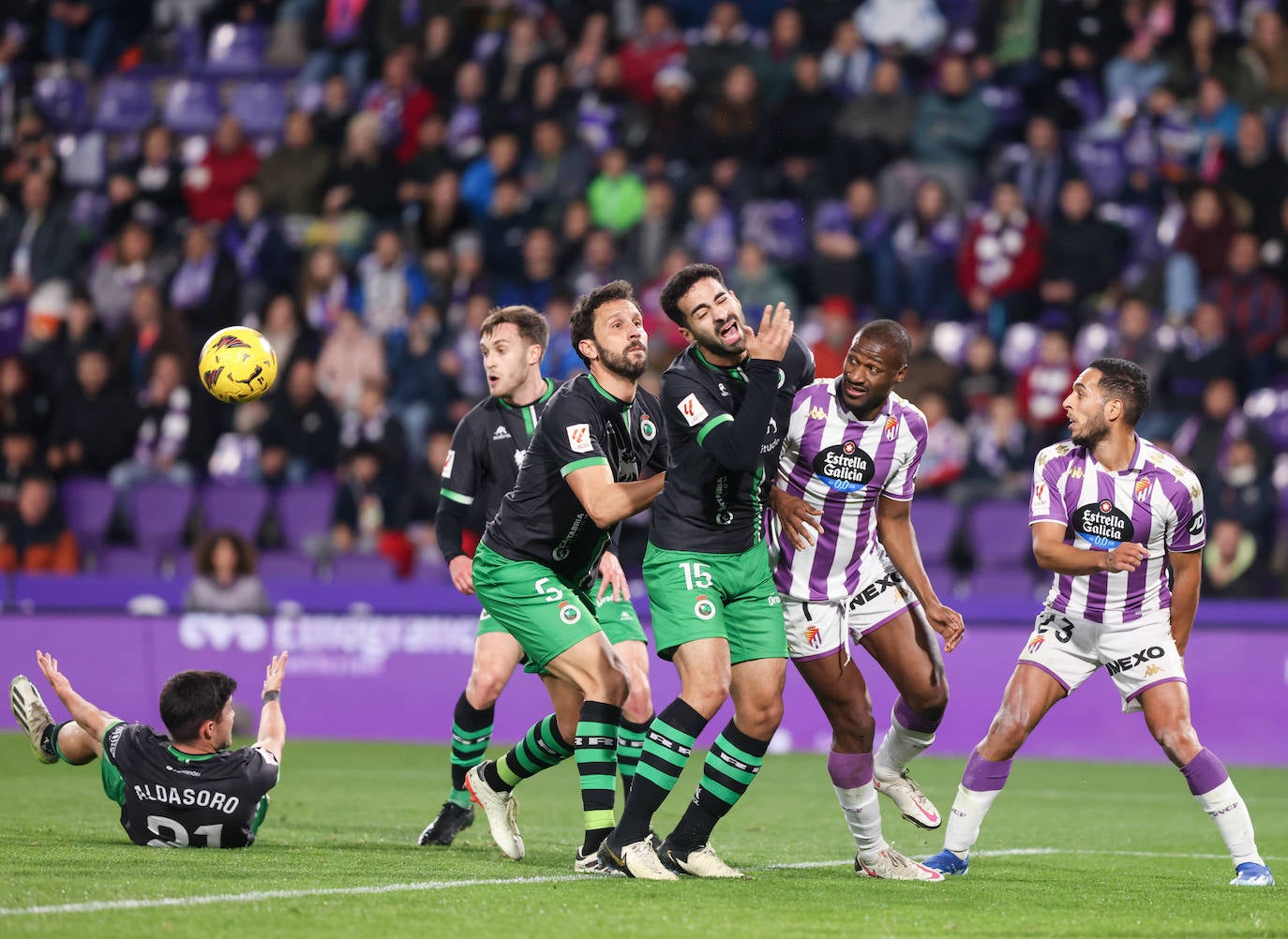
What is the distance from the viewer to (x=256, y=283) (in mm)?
19234

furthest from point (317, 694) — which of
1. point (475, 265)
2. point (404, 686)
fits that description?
point (475, 265)

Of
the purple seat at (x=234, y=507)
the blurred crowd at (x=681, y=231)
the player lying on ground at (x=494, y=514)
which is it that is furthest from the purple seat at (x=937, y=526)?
the player lying on ground at (x=494, y=514)

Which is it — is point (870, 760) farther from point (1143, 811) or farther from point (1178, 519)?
point (1143, 811)

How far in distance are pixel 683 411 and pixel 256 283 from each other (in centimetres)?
1305

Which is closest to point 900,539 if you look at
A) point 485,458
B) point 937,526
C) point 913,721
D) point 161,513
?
point 913,721

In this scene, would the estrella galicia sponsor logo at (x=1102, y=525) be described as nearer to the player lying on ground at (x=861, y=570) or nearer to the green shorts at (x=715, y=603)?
the player lying on ground at (x=861, y=570)

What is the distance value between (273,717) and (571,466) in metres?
1.94

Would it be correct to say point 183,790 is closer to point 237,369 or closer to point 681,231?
point 237,369

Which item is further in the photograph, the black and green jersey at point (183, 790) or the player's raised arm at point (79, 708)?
the player's raised arm at point (79, 708)

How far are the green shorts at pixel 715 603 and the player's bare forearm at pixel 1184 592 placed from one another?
169 cm

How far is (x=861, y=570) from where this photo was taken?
783cm

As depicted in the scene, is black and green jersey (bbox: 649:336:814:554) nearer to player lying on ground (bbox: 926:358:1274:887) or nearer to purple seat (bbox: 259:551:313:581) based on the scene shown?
player lying on ground (bbox: 926:358:1274:887)

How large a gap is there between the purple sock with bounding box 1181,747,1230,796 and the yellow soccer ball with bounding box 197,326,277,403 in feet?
16.4

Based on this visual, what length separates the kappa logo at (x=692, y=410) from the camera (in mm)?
6988
